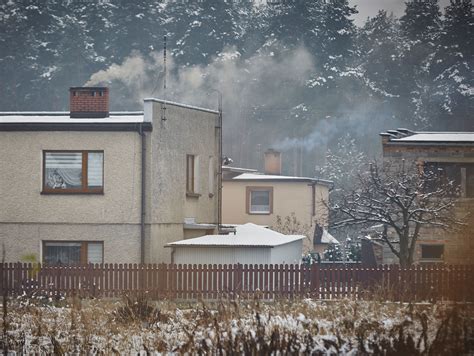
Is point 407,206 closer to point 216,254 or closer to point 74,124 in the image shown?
point 216,254

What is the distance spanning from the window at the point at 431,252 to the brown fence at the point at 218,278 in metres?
5.91

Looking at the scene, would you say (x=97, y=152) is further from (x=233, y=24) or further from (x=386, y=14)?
(x=386, y=14)

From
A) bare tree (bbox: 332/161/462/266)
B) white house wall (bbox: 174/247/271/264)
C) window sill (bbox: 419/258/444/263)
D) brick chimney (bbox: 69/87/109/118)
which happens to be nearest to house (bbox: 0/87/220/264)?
brick chimney (bbox: 69/87/109/118)

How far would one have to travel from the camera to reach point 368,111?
292 ft

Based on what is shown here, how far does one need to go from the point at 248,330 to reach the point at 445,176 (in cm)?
2197

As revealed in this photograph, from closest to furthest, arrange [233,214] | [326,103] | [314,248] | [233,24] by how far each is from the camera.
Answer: [233,214], [314,248], [326,103], [233,24]

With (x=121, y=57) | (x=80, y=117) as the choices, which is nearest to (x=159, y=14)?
(x=121, y=57)

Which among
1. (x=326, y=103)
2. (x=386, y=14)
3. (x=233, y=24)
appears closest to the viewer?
Result: (x=326, y=103)

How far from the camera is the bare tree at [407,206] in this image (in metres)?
33.0

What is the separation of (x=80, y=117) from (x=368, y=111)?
5808 centimetres

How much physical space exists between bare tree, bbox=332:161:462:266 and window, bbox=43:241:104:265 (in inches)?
292

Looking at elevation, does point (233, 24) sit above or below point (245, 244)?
above

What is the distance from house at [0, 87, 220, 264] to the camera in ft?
104

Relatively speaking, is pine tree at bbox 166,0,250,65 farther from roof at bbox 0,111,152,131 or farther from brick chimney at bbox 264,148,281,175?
roof at bbox 0,111,152,131
